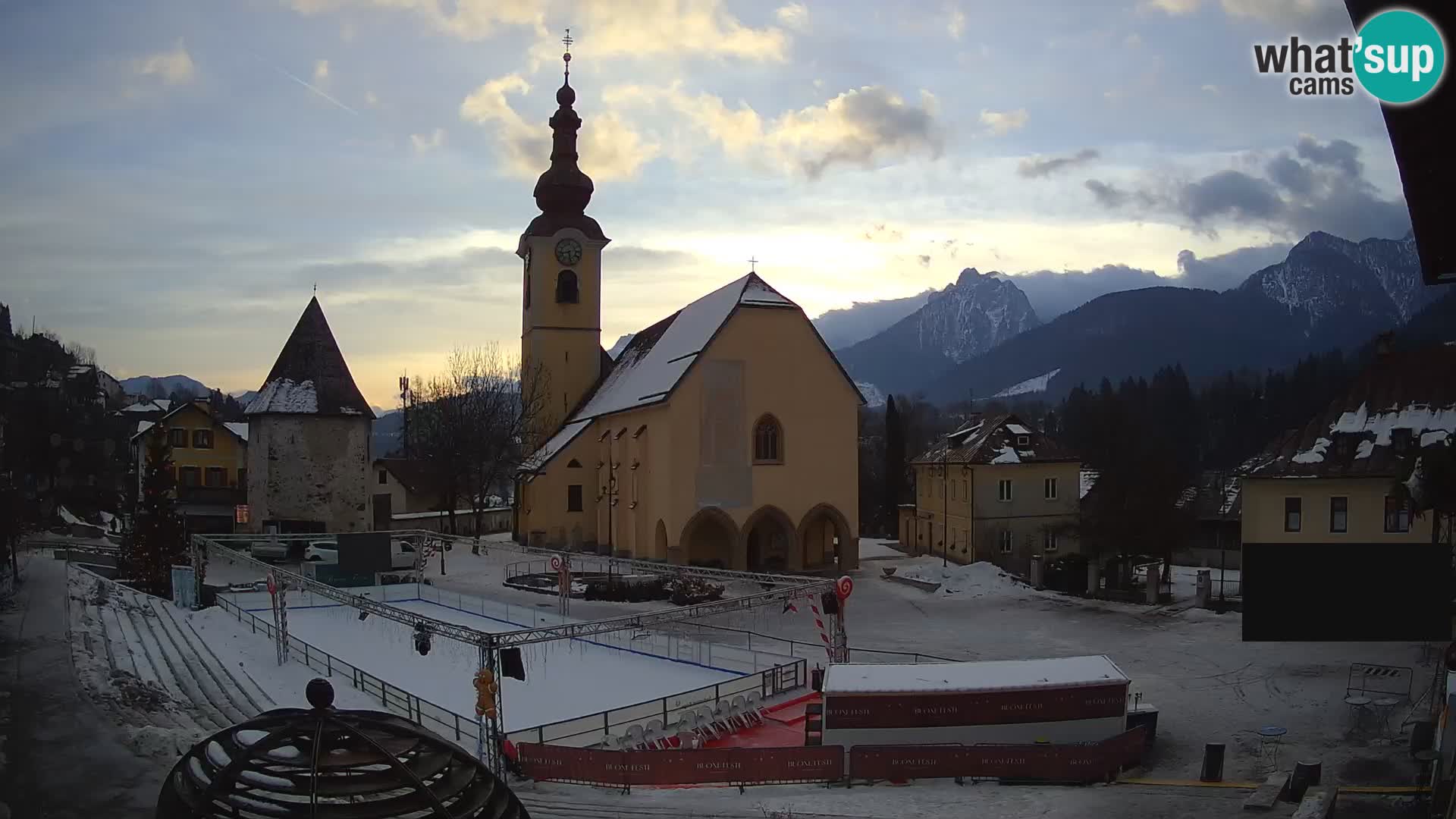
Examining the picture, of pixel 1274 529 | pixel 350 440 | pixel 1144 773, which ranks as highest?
pixel 350 440

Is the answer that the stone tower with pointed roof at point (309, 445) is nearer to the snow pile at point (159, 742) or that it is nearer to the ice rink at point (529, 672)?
the ice rink at point (529, 672)

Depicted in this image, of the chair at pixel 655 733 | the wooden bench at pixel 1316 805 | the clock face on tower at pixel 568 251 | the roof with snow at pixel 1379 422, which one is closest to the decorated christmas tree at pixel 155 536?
the chair at pixel 655 733

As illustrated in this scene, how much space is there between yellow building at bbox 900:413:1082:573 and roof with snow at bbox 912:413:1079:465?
0.11 feet

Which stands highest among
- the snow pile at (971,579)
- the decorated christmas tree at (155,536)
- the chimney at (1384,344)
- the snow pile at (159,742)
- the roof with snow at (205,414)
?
the chimney at (1384,344)

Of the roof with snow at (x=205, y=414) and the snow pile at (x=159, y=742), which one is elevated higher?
the roof with snow at (x=205, y=414)

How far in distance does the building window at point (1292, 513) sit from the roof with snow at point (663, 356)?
1414cm

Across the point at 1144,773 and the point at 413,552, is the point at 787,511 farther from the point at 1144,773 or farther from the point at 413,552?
the point at 1144,773

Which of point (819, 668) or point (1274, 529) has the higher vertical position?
point (1274, 529)

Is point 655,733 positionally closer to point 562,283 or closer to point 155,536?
point 155,536

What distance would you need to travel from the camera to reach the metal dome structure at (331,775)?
4180 millimetres

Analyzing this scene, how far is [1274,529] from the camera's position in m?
30.9

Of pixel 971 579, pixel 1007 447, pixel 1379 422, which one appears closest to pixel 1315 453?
pixel 1379 422

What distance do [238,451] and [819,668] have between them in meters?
42.6

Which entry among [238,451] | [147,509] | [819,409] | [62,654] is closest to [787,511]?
[819,409]
